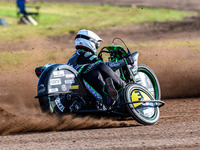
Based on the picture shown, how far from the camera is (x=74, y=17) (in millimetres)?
25078

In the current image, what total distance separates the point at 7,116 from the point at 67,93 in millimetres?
1236

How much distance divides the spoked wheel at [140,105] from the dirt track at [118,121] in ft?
0.61

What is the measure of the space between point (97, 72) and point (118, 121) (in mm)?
1061

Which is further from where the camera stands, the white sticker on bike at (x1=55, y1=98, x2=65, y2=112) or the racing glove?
the racing glove

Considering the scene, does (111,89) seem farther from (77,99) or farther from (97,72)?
(77,99)

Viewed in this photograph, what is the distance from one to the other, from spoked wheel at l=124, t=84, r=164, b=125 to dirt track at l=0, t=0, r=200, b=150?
0.61 ft

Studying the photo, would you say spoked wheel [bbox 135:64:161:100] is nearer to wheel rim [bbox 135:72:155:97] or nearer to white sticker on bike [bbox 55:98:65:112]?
wheel rim [bbox 135:72:155:97]

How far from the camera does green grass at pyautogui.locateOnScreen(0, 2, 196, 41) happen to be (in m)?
19.4

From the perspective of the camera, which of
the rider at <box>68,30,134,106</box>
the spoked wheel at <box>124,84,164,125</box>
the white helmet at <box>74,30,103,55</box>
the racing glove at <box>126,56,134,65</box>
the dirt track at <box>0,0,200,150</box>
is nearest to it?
the dirt track at <box>0,0,200,150</box>

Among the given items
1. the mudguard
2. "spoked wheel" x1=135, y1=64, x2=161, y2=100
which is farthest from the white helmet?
"spoked wheel" x1=135, y1=64, x2=161, y2=100

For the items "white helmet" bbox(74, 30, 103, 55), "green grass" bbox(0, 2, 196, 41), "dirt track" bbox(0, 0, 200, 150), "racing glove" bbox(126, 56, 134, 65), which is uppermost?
"green grass" bbox(0, 2, 196, 41)

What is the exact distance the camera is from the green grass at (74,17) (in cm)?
1940

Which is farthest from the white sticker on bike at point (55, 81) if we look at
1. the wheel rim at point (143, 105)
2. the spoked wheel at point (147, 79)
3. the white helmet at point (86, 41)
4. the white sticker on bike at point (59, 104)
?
the spoked wheel at point (147, 79)

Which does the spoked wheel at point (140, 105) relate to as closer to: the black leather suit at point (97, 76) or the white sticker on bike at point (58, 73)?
the black leather suit at point (97, 76)
